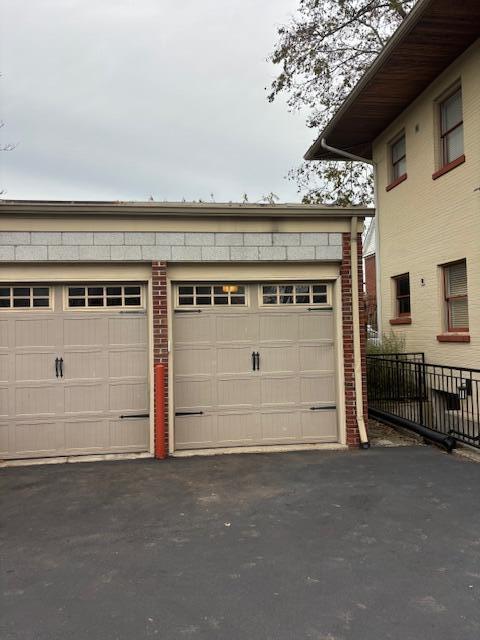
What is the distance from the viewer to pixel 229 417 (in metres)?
7.20

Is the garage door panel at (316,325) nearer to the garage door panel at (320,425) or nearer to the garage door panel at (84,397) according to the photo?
the garage door panel at (320,425)

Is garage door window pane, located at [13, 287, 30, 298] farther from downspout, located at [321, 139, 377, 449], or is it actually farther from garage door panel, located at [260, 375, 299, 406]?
downspout, located at [321, 139, 377, 449]

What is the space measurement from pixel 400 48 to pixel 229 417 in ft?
23.0

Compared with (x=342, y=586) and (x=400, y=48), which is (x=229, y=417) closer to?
(x=342, y=586)

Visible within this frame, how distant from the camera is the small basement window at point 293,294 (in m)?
7.38

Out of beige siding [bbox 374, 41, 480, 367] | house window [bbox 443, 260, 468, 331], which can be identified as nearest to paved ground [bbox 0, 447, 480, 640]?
house window [bbox 443, 260, 468, 331]

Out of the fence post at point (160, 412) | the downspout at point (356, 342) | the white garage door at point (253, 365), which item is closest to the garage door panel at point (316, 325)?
the white garage door at point (253, 365)

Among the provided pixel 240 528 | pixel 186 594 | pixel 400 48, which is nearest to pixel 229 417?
pixel 240 528

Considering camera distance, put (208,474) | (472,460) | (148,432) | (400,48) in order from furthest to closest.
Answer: (400,48) < (148,432) < (472,460) < (208,474)

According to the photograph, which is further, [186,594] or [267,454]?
[267,454]

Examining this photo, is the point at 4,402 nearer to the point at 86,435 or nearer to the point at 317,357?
the point at 86,435

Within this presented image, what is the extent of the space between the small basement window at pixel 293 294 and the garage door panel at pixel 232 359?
807mm

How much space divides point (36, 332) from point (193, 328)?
219cm

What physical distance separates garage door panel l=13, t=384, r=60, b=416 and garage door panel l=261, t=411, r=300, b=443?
298 centimetres
